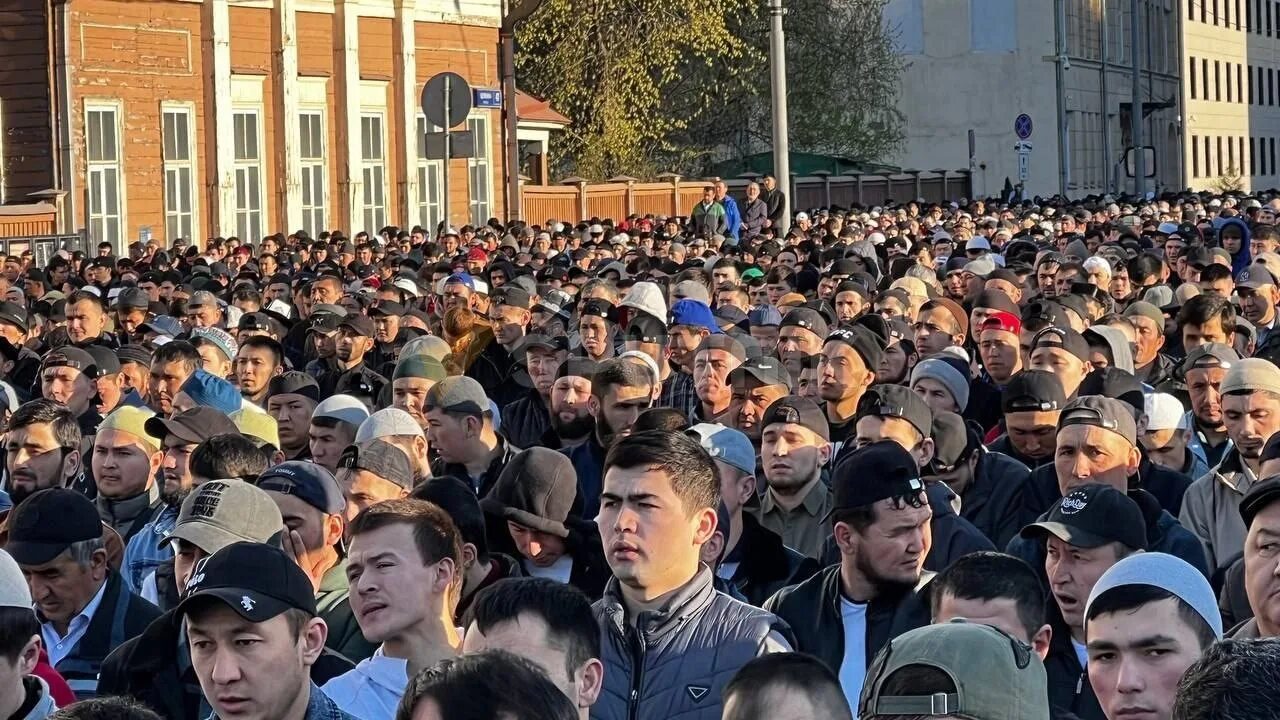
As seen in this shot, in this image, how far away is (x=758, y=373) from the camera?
38.0 feet

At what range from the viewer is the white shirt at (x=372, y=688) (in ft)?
20.0

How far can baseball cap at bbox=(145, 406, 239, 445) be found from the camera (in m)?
9.96

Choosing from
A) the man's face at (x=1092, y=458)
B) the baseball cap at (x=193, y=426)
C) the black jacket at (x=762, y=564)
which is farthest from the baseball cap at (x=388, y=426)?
the man's face at (x=1092, y=458)

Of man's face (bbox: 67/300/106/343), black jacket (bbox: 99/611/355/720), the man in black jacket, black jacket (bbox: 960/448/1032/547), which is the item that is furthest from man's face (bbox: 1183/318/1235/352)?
black jacket (bbox: 99/611/355/720)

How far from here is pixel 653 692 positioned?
6289 mm

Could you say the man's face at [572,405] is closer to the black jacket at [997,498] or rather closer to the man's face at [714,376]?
the man's face at [714,376]

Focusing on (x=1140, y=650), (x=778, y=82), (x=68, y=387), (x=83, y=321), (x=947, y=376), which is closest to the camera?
(x=1140, y=650)

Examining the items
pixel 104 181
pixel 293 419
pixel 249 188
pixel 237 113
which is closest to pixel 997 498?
pixel 293 419

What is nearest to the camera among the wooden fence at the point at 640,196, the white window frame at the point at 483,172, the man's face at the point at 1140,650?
the man's face at the point at 1140,650

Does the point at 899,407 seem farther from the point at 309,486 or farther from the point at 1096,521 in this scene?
Answer: the point at 309,486

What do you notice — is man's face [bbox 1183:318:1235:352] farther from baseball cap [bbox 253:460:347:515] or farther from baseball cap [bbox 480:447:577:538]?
baseball cap [bbox 253:460:347:515]

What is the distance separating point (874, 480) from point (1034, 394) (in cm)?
373

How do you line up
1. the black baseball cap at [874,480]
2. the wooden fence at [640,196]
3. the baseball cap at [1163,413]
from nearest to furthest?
the black baseball cap at [874,480] < the baseball cap at [1163,413] < the wooden fence at [640,196]

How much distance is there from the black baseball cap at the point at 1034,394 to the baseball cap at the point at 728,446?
88.7 inches
